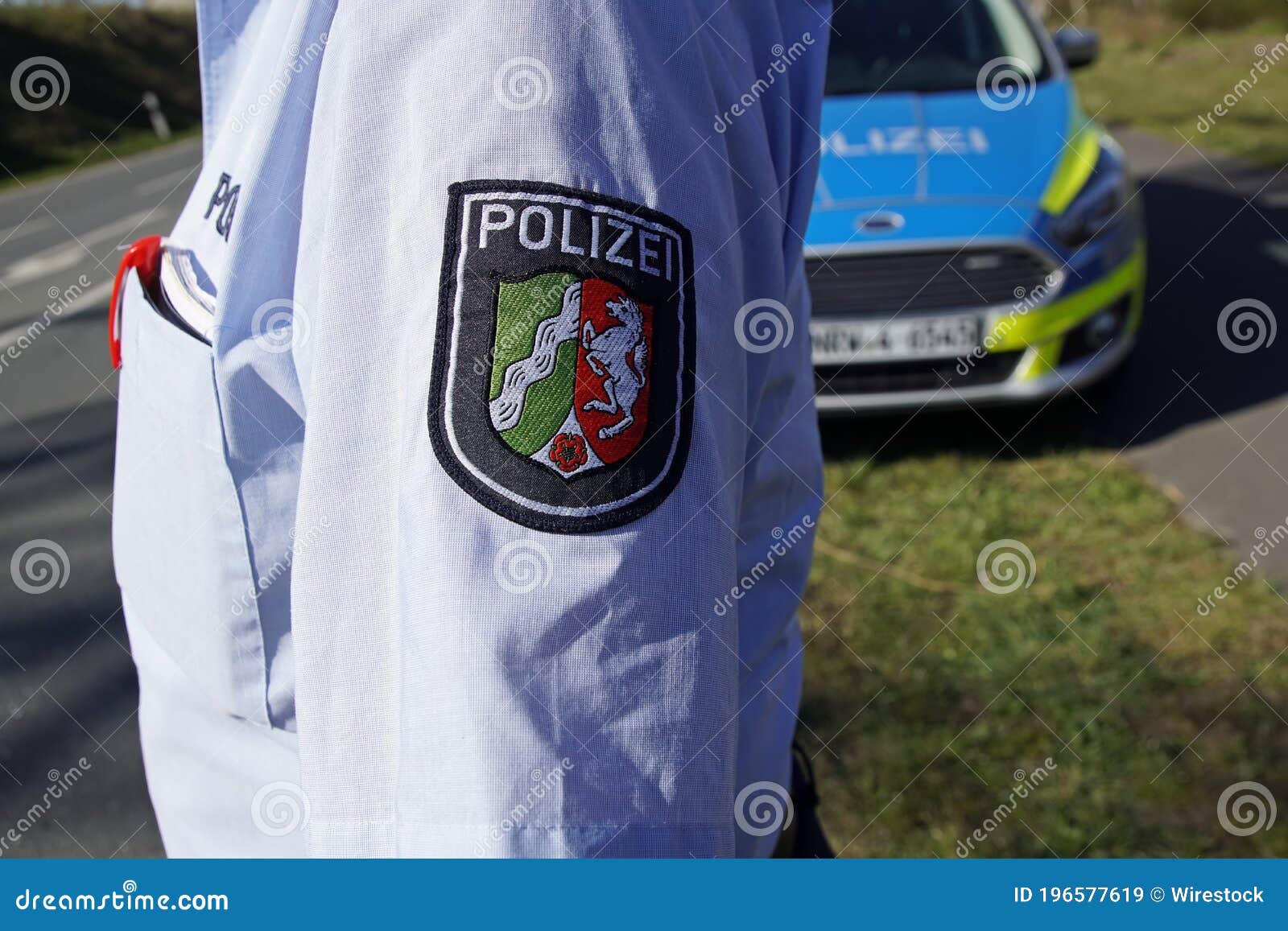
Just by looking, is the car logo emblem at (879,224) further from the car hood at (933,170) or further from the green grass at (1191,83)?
the green grass at (1191,83)

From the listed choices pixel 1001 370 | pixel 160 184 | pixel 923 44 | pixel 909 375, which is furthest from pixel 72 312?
pixel 160 184

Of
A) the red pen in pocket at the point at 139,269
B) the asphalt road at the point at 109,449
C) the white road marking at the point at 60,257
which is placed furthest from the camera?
the white road marking at the point at 60,257

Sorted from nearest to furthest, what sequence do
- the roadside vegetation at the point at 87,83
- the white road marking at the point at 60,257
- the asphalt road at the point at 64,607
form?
the asphalt road at the point at 64,607, the white road marking at the point at 60,257, the roadside vegetation at the point at 87,83

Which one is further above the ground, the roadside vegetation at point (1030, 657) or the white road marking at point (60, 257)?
the roadside vegetation at point (1030, 657)

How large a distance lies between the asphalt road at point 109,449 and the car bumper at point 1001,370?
33cm

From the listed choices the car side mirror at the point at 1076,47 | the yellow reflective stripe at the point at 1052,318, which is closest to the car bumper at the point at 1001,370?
the yellow reflective stripe at the point at 1052,318

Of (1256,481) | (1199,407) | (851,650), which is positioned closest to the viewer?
(851,650)

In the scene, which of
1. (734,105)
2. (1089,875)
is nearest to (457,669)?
(734,105)

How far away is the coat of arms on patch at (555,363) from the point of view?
66 centimetres

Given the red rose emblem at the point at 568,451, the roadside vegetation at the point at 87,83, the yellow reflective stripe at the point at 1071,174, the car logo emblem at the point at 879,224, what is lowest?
the roadside vegetation at the point at 87,83

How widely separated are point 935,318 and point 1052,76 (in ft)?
5.05

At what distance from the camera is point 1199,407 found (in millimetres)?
4965

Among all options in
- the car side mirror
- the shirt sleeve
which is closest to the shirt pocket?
the shirt sleeve

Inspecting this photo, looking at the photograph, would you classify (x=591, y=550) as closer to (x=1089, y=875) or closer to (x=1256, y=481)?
(x=1089, y=875)
